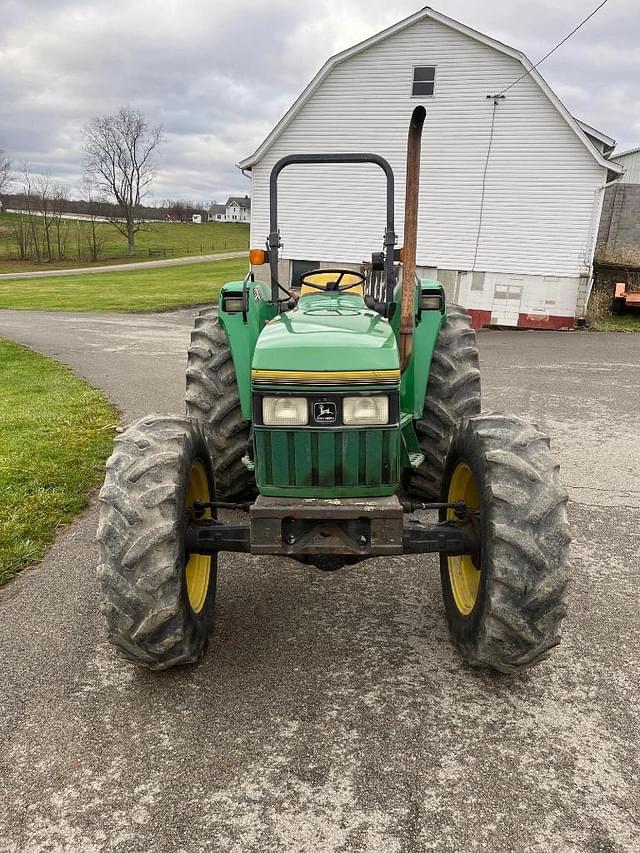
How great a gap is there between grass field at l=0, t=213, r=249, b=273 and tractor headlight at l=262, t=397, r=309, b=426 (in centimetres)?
4575

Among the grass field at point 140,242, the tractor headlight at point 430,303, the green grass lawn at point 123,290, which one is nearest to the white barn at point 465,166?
the green grass lawn at point 123,290

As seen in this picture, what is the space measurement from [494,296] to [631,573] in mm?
13040

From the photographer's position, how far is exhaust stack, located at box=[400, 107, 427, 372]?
9.59ft

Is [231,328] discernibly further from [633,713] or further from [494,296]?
[494,296]

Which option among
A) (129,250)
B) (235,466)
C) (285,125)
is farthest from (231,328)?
(129,250)

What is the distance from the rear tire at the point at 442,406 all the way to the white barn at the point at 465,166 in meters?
11.8

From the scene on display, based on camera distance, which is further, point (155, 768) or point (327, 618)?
point (327, 618)

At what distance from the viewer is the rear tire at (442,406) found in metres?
4.02

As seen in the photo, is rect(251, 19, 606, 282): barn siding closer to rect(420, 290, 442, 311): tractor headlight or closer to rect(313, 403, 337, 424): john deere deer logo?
rect(420, 290, 442, 311): tractor headlight

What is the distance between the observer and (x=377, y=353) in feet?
8.85

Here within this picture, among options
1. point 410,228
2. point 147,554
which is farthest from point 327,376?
point 147,554

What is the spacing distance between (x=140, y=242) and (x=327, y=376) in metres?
65.3

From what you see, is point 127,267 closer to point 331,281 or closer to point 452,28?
point 452,28

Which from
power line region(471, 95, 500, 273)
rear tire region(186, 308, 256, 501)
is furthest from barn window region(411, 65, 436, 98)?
rear tire region(186, 308, 256, 501)
